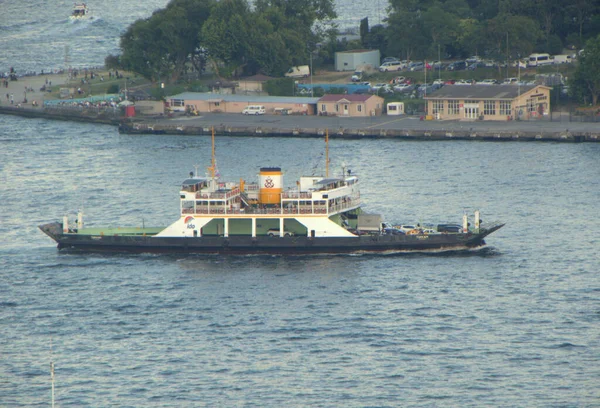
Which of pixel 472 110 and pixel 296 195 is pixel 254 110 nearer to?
pixel 472 110

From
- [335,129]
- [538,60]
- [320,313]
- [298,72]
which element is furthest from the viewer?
[298,72]

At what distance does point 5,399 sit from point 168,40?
9727 centimetres

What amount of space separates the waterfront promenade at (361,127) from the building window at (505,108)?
166 centimetres

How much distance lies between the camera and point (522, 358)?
5462cm

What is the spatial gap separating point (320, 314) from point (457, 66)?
86436 millimetres

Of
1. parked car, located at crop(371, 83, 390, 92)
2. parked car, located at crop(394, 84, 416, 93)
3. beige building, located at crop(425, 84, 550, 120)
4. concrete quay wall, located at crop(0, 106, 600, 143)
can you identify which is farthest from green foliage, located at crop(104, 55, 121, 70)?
beige building, located at crop(425, 84, 550, 120)

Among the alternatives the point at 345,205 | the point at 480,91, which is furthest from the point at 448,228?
the point at 480,91

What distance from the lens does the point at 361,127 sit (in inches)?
4764

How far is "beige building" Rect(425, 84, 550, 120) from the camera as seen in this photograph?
402ft

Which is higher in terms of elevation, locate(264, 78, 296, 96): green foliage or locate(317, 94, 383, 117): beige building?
locate(264, 78, 296, 96): green foliage

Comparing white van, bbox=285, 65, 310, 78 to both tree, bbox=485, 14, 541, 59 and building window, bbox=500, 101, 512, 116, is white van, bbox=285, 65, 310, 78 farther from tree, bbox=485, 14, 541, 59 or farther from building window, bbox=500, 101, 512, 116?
building window, bbox=500, 101, 512, 116

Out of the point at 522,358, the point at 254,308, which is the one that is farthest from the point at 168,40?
the point at 522,358

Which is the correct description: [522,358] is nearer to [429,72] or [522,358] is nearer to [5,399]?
[5,399]

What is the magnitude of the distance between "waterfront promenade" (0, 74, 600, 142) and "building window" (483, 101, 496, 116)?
83.1 inches
